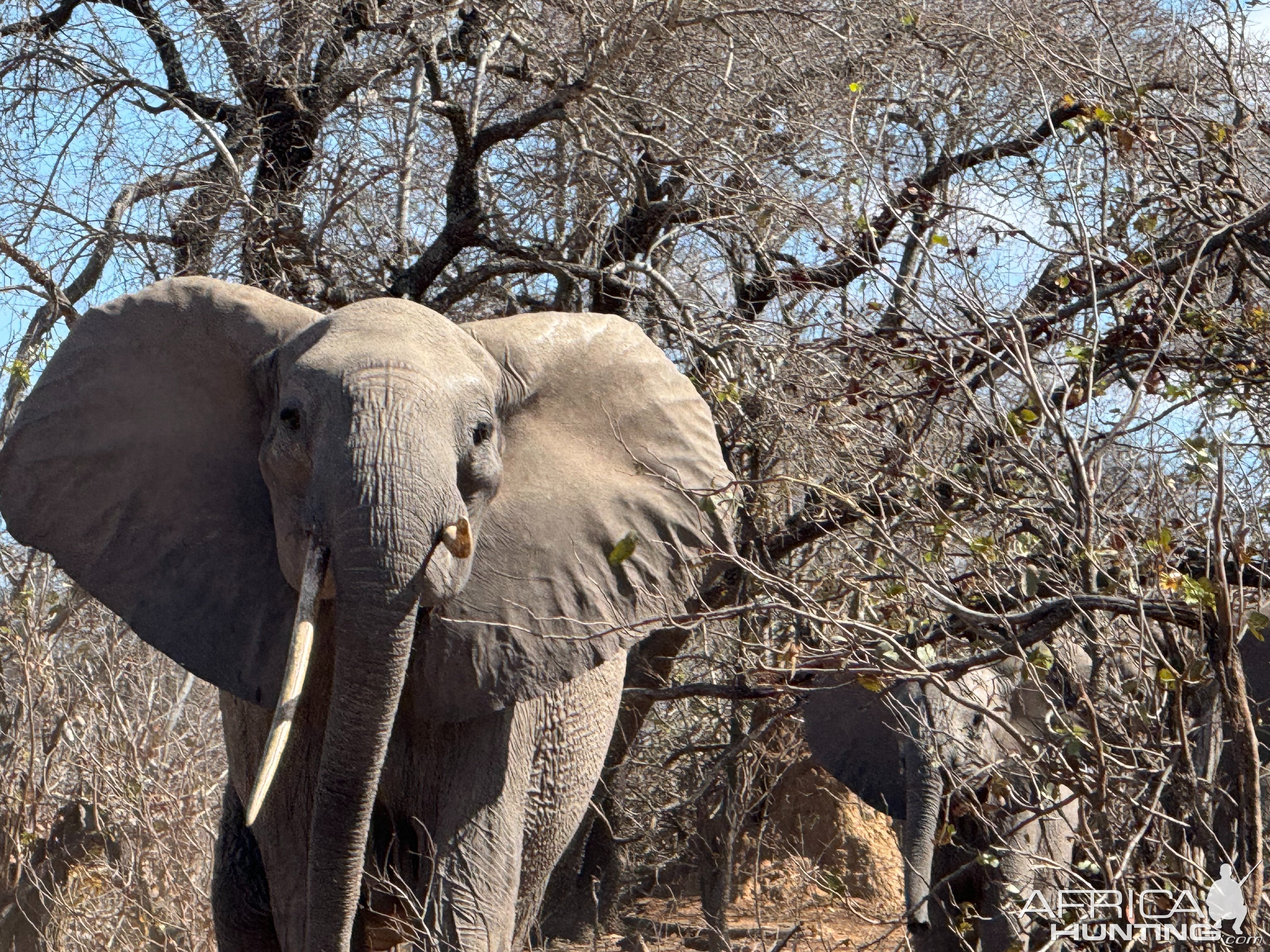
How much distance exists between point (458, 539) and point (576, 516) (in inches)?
25.1

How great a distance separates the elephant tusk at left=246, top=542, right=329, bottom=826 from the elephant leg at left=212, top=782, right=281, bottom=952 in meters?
1.04

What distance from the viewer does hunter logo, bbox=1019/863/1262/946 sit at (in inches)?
127

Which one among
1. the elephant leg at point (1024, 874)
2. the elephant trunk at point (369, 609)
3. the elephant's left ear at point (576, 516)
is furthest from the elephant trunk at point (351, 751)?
the elephant leg at point (1024, 874)

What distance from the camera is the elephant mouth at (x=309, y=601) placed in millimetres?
3123

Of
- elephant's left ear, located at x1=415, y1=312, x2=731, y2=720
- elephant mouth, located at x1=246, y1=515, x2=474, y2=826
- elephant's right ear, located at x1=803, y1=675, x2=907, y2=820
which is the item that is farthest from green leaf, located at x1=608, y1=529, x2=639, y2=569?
elephant's right ear, located at x1=803, y1=675, x2=907, y2=820

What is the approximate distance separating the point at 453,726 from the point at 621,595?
531 mm

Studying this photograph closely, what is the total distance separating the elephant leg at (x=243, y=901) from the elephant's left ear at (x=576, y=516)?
80 centimetres

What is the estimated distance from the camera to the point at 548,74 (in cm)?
757

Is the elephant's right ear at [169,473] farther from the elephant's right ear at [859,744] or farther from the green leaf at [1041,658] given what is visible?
the elephant's right ear at [859,744]

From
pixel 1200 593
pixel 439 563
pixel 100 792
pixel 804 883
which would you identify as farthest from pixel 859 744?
pixel 1200 593

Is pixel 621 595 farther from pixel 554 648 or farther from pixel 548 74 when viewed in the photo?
pixel 548 74

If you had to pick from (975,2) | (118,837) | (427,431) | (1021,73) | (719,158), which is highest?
(975,2)

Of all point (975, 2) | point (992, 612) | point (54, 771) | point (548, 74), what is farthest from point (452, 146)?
point (992, 612)

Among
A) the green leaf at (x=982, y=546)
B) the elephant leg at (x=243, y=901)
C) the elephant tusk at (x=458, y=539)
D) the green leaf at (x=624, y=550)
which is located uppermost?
the green leaf at (x=982, y=546)
